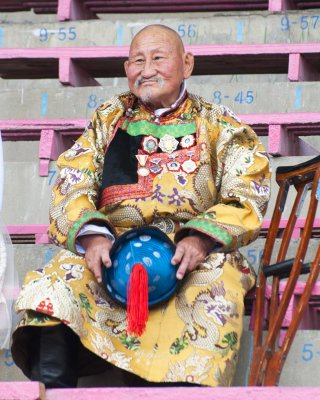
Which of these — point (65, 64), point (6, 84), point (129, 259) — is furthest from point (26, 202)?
point (6, 84)

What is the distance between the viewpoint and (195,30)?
538cm

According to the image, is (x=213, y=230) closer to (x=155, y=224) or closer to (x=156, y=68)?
(x=155, y=224)

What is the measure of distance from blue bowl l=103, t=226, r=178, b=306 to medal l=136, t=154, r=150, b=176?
0.31 m

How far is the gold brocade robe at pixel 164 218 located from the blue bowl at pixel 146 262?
0.05 metres

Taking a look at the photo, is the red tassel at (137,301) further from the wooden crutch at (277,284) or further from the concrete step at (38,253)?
the concrete step at (38,253)

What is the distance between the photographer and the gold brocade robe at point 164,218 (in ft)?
11.4

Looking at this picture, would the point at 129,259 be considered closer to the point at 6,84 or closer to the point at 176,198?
the point at 176,198

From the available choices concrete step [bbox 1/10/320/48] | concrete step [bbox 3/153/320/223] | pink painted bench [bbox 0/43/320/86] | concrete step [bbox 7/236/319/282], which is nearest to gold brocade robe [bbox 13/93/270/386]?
concrete step [bbox 7/236/319/282]

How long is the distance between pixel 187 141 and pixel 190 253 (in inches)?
18.5

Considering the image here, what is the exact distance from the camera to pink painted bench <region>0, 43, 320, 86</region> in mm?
5125

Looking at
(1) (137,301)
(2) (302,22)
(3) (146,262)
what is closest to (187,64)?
(3) (146,262)

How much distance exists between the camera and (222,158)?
151 inches

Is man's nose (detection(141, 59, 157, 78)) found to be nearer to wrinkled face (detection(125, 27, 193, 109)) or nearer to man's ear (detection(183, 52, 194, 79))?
wrinkled face (detection(125, 27, 193, 109))

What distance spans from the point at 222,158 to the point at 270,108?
1164mm
